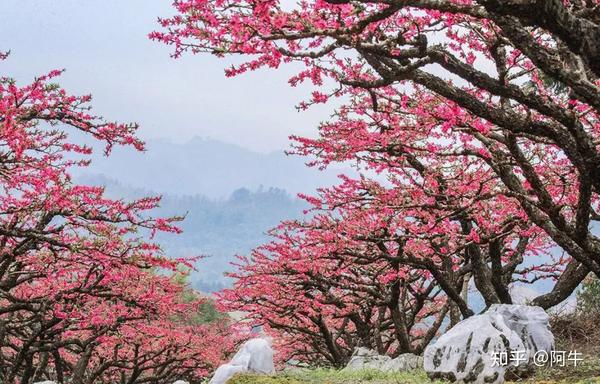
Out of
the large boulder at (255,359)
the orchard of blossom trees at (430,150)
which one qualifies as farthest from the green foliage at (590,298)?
the large boulder at (255,359)

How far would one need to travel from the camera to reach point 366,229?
41.8 ft

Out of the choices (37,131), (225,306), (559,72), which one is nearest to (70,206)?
(37,131)

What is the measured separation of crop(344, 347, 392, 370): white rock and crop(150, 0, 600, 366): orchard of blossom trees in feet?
2.68

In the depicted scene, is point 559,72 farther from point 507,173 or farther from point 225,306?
point 225,306

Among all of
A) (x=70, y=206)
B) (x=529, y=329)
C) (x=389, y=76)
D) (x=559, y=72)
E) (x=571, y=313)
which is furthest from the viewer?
(x=571, y=313)

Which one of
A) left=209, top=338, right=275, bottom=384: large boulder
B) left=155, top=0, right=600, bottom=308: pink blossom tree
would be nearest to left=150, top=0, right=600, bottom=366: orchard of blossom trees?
left=155, top=0, right=600, bottom=308: pink blossom tree

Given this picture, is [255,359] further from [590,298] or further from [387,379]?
[590,298]

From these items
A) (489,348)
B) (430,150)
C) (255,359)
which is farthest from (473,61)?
(255,359)

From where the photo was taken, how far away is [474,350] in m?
8.52

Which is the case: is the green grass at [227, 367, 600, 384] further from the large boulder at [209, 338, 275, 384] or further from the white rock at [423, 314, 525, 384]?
the large boulder at [209, 338, 275, 384]

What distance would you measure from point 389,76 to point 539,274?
12280 millimetres

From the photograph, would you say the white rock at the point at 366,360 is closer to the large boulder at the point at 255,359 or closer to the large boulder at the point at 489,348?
the large boulder at the point at 255,359

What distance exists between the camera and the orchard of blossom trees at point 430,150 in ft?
17.1

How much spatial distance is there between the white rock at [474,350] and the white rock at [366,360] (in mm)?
4506
